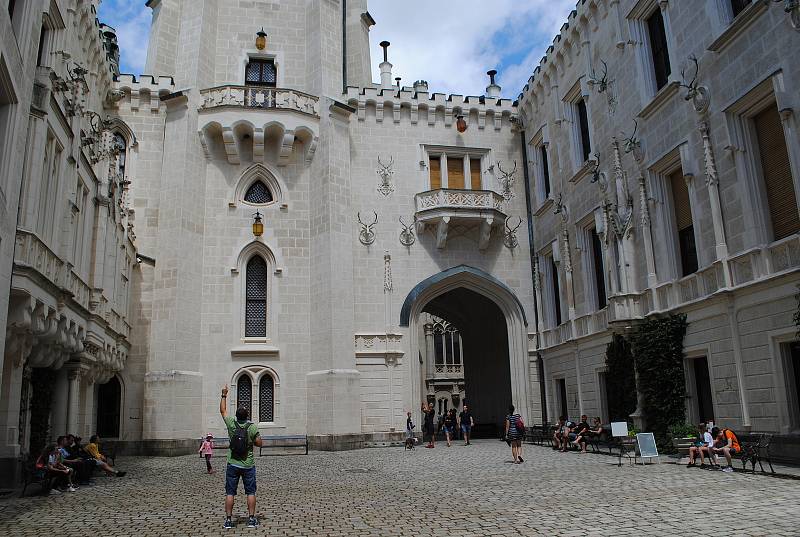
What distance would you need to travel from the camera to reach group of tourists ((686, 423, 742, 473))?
43.4 feet

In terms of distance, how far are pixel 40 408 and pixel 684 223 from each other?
57.1ft

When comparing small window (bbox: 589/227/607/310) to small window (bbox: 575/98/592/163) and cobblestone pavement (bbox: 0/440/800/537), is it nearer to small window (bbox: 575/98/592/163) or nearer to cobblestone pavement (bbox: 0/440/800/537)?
small window (bbox: 575/98/592/163)

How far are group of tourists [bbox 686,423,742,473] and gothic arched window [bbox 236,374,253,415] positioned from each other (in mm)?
15848

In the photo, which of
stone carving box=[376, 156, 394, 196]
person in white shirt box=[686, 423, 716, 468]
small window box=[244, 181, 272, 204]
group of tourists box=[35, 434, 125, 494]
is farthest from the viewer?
stone carving box=[376, 156, 394, 196]

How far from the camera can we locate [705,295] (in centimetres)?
1625

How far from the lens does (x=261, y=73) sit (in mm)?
28094

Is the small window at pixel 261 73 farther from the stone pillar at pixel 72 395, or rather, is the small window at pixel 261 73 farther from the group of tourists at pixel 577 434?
the group of tourists at pixel 577 434

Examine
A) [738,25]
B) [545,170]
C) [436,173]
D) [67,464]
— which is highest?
[436,173]

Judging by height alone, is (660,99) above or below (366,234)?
above

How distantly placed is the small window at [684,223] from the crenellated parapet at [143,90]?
1972 cm

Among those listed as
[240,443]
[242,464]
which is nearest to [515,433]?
[242,464]

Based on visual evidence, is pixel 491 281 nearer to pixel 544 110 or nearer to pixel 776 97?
pixel 544 110

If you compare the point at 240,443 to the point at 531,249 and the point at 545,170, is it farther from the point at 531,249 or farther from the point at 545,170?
the point at 545,170

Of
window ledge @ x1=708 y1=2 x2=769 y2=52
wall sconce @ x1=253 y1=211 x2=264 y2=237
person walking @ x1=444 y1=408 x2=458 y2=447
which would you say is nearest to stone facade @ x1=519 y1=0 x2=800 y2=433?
window ledge @ x1=708 y1=2 x2=769 y2=52
